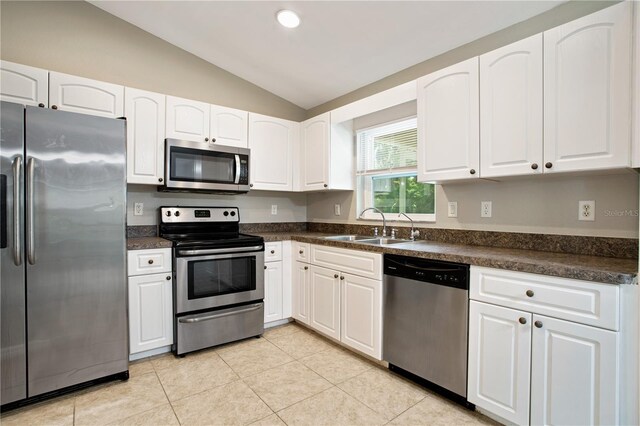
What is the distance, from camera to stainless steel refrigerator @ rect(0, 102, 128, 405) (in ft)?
5.84

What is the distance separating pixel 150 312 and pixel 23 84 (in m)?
1.82

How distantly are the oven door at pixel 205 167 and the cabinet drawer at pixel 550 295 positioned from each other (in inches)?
85.7

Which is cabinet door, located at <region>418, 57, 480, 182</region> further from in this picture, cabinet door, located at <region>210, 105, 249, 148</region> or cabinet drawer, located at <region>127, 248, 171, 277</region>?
cabinet drawer, located at <region>127, 248, 171, 277</region>

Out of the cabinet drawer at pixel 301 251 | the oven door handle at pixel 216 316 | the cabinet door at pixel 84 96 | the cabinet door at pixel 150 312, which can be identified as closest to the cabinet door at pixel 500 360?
the cabinet drawer at pixel 301 251

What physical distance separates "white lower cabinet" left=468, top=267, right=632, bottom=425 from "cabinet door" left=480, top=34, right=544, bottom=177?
66 centimetres

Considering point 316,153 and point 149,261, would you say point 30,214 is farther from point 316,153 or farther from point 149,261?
point 316,153

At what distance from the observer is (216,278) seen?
2646 mm

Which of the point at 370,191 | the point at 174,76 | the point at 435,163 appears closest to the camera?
the point at 435,163

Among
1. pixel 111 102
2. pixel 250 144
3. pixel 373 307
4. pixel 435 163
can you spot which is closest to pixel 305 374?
pixel 373 307

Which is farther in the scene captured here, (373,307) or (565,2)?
(373,307)

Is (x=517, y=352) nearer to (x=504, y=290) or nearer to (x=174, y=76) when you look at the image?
(x=504, y=290)

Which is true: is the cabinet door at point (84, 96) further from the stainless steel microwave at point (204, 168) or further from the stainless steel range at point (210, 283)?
the stainless steel range at point (210, 283)

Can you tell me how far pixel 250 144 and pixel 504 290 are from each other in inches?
99.3

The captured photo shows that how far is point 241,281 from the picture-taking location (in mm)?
2787
